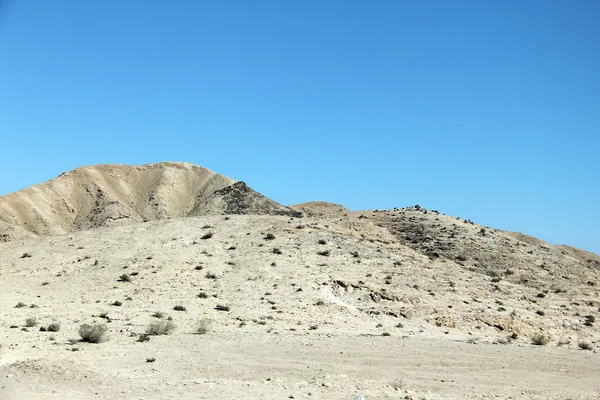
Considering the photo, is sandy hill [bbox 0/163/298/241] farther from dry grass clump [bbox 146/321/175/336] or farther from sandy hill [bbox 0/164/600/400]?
dry grass clump [bbox 146/321/175/336]

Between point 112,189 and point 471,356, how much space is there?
9463cm

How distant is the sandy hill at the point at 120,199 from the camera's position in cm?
8669

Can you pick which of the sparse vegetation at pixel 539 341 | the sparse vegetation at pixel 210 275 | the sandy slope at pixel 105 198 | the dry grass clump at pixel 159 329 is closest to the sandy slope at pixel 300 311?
the sparse vegetation at pixel 210 275

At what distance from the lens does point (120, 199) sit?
104 m

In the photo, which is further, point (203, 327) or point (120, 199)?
point (120, 199)

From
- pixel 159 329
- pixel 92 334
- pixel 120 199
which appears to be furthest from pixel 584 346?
pixel 120 199

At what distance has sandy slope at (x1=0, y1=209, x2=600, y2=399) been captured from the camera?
651 inches

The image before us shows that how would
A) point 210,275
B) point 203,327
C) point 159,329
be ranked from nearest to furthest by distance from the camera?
point 159,329, point 203,327, point 210,275

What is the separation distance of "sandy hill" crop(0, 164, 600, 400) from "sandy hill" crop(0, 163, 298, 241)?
3478cm

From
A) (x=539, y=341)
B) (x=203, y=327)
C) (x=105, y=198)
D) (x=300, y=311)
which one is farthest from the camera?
(x=105, y=198)

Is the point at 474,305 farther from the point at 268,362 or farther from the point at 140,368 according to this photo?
the point at 140,368

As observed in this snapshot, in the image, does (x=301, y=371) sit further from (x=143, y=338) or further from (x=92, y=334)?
(x=92, y=334)

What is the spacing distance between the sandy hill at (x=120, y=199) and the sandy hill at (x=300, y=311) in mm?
34780

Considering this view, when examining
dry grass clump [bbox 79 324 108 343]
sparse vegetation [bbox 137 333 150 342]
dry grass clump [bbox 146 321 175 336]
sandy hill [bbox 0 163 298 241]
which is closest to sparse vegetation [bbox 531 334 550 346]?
dry grass clump [bbox 146 321 175 336]
